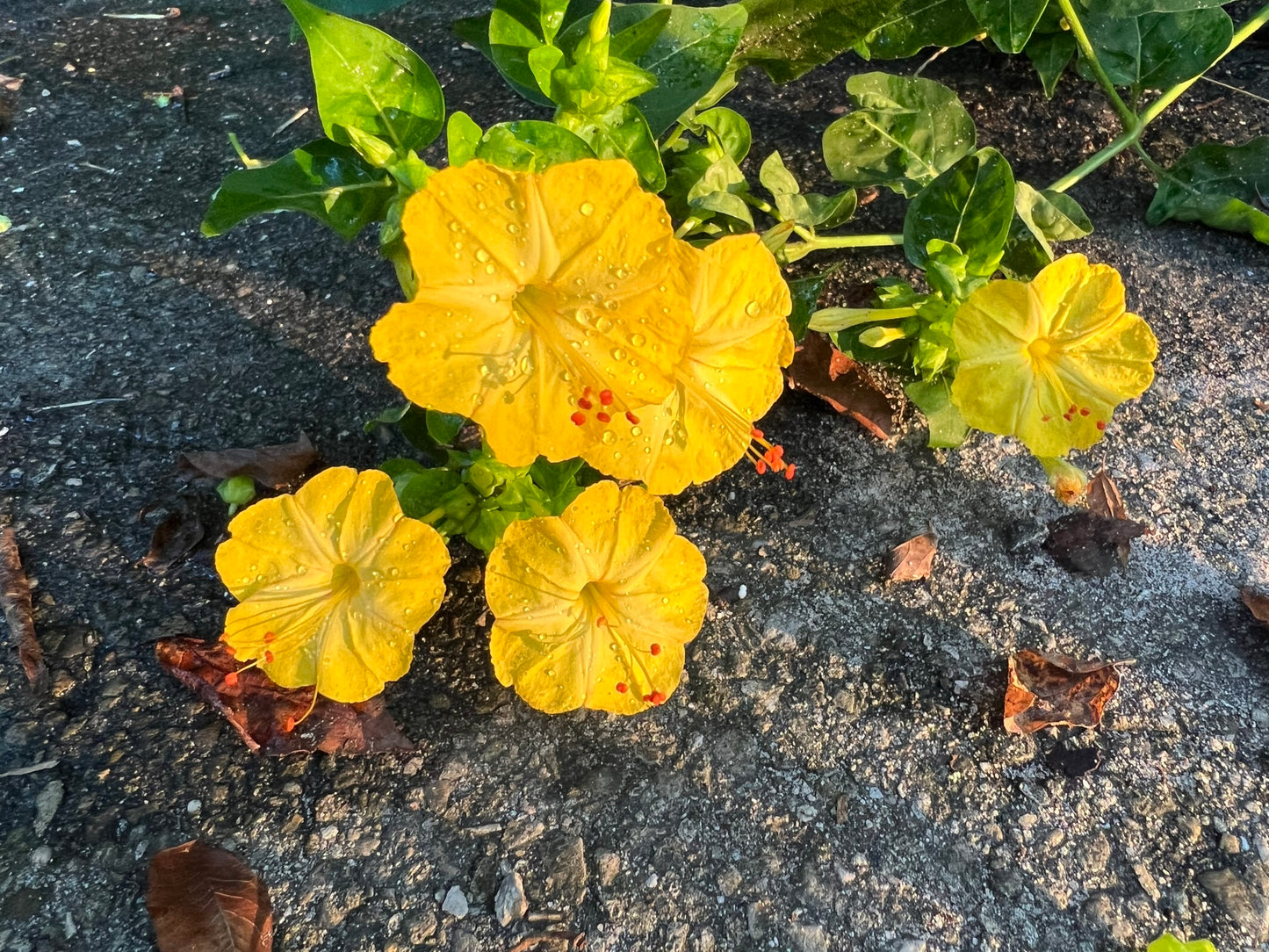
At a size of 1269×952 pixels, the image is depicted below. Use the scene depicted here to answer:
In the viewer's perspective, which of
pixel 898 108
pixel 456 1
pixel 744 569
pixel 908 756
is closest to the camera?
pixel 908 756

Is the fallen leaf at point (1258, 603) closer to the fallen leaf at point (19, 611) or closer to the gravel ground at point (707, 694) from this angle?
the gravel ground at point (707, 694)

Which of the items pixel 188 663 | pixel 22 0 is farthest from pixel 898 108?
pixel 22 0

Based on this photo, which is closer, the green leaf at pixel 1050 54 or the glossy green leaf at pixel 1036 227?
the glossy green leaf at pixel 1036 227

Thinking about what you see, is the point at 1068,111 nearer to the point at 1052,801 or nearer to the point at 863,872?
the point at 1052,801

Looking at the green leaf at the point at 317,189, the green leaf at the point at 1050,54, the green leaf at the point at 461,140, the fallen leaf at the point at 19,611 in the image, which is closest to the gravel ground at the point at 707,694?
the fallen leaf at the point at 19,611

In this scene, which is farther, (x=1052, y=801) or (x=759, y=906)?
(x=1052, y=801)

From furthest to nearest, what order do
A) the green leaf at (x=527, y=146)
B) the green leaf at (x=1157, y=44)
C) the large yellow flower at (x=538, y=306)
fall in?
the green leaf at (x=1157, y=44) → the green leaf at (x=527, y=146) → the large yellow flower at (x=538, y=306)

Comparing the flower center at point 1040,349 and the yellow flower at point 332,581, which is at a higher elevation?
the flower center at point 1040,349

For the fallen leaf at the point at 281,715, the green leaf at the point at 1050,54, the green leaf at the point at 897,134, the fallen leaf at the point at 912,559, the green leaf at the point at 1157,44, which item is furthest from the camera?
the green leaf at the point at 1050,54
